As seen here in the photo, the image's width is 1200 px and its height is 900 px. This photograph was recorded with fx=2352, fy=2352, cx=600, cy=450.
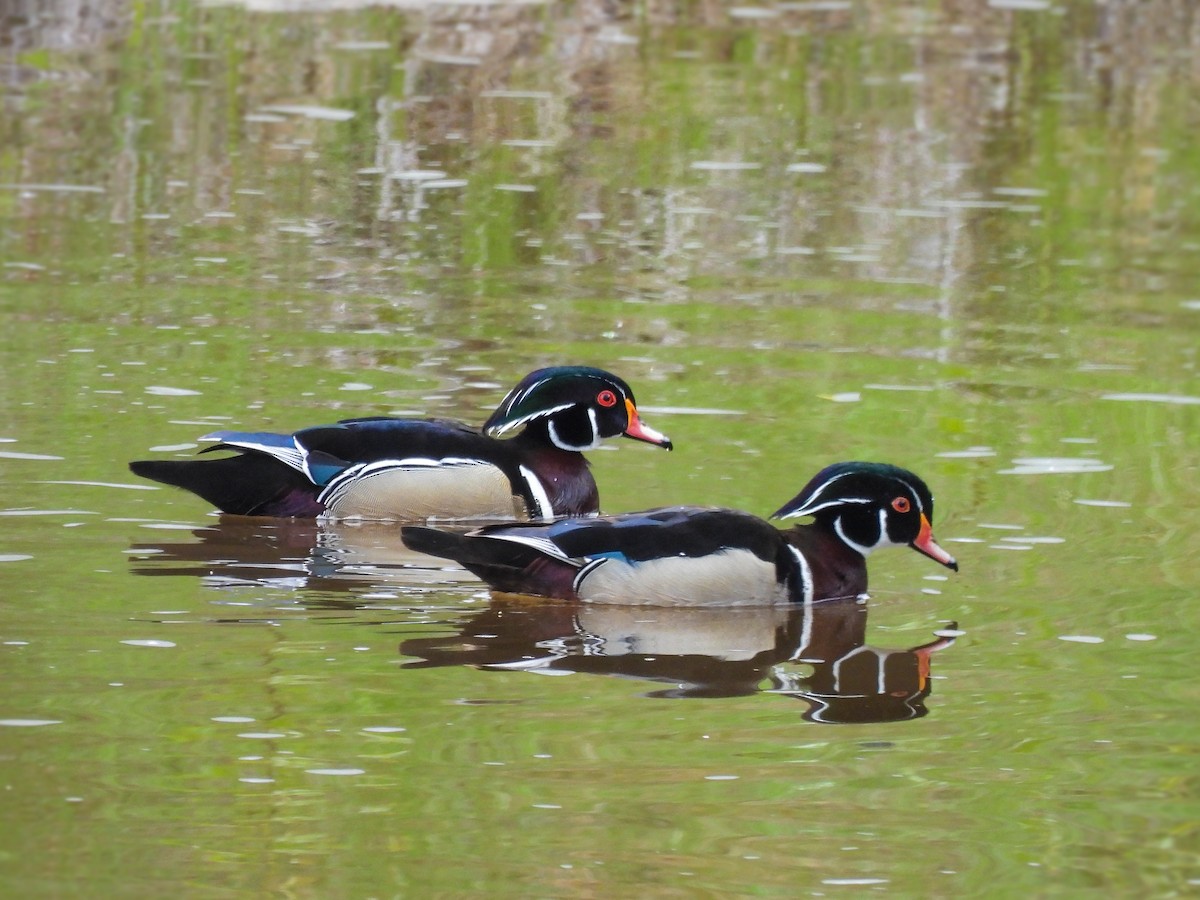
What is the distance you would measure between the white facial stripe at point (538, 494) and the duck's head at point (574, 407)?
200 millimetres

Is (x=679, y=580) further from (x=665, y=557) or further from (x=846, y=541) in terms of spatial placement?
(x=846, y=541)

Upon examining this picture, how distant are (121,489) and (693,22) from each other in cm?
1576

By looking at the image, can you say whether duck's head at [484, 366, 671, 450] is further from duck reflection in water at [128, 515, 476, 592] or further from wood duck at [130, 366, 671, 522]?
duck reflection in water at [128, 515, 476, 592]

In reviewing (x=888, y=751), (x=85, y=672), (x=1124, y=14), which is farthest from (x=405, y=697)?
(x=1124, y=14)

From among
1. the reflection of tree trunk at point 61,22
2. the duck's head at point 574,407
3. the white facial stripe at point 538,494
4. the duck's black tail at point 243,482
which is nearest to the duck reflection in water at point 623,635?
the duck's black tail at point 243,482

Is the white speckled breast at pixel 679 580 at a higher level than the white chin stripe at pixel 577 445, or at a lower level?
lower

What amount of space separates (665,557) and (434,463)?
67.9 inches

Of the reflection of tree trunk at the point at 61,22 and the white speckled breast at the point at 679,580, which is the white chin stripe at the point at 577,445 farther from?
the reflection of tree trunk at the point at 61,22

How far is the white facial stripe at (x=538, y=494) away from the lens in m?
10.3

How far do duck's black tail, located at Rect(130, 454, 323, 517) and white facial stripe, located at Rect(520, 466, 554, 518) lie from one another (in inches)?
36.5

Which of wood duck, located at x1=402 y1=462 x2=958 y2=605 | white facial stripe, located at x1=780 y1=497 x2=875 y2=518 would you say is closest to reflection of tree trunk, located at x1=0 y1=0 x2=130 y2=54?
wood duck, located at x1=402 y1=462 x2=958 y2=605

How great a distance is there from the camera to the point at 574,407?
1045 centimetres

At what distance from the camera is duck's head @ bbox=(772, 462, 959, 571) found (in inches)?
358

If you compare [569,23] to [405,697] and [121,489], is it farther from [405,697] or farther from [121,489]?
[405,697]
